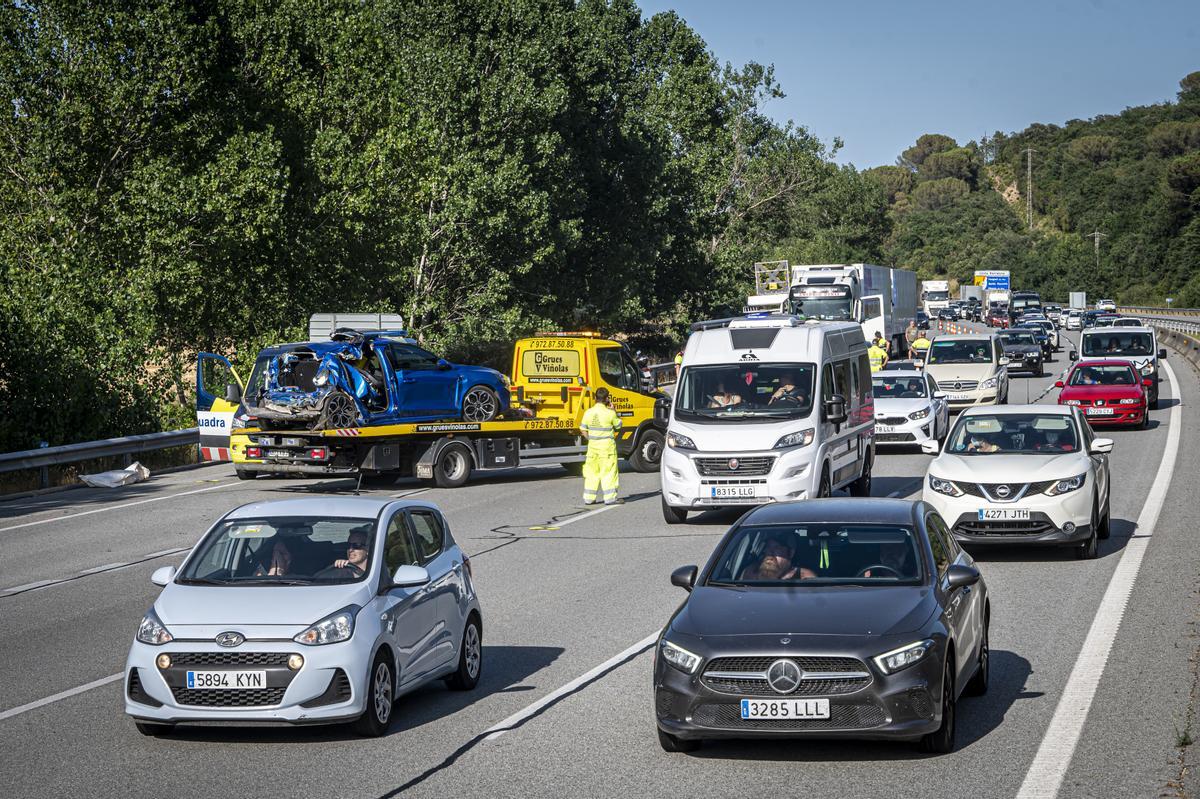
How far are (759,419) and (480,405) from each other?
8352 mm

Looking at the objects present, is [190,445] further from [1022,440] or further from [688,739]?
[688,739]

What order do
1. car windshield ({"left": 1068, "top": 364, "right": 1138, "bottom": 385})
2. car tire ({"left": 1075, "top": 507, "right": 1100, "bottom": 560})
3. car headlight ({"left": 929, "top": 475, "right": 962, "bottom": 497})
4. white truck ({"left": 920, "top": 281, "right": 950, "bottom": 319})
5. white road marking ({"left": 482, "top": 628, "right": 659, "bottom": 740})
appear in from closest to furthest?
white road marking ({"left": 482, "top": 628, "right": 659, "bottom": 740})
car tire ({"left": 1075, "top": 507, "right": 1100, "bottom": 560})
car headlight ({"left": 929, "top": 475, "right": 962, "bottom": 497})
car windshield ({"left": 1068, "top": 364, "right": 1138, "bottom": 385})
white truck ({"left": 920, "top": 281, "right": 950, "bottom": 319})

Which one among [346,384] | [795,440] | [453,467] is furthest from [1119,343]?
[795,440]

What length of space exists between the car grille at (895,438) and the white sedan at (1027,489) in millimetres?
12048

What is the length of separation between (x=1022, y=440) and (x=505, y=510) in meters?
7.83

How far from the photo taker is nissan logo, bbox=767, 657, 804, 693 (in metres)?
7.75

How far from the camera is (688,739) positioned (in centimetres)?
813

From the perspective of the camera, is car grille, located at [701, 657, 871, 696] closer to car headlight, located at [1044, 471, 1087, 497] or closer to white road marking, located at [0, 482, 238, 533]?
car headlight, located at [1044, 471, 1087, 497]

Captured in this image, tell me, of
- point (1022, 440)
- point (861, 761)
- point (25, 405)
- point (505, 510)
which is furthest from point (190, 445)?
point (861, 761)

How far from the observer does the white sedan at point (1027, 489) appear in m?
15.5

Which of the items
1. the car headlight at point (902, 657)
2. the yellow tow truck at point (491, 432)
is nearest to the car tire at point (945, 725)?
the car headlight at point (902, 657)

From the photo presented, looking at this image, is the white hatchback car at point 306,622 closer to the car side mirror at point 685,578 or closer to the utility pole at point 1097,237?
the car side mirror at point 685,578

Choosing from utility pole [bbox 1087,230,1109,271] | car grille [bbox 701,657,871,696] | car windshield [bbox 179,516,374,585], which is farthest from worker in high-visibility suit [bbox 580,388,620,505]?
utility pole [bbox 1087,230,1109,271]

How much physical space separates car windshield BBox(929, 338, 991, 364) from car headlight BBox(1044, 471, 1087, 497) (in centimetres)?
2291
